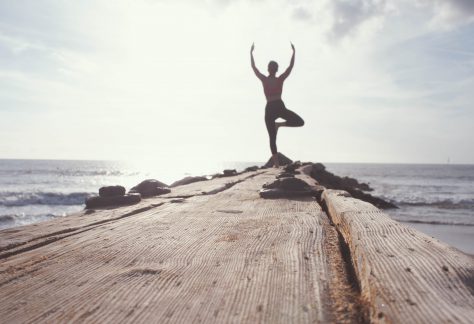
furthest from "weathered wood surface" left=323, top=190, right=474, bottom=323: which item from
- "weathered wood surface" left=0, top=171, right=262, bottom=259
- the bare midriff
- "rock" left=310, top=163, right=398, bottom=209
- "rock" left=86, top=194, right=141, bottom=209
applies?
"rock" left=310, top=163, right=398, bottom=209

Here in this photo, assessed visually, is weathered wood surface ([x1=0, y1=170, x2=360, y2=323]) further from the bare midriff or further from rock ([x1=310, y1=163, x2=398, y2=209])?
rock ([x1=310, y1=163, x2=398, y2=209])

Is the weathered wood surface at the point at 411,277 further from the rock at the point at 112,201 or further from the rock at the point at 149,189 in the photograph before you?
the rock at the point at 149,189

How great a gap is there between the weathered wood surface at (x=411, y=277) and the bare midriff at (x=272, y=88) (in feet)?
21.1

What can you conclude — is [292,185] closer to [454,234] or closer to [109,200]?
[109,200]

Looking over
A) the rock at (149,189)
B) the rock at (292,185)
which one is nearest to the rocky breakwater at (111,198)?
the rock at (149,189)

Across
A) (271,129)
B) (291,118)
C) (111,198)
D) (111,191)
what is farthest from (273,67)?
(111,198)

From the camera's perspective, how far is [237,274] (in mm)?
1183

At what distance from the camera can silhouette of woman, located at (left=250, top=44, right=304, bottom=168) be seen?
7684mm

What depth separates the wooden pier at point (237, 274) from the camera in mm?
885

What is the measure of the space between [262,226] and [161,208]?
100cm

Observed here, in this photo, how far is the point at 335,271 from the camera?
3.90ft

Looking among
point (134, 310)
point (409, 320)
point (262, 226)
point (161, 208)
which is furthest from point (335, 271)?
point (161, 208)

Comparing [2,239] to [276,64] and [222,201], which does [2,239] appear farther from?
[276,64]

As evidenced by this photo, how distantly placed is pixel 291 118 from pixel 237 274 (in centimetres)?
704
